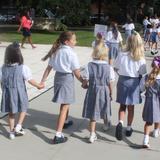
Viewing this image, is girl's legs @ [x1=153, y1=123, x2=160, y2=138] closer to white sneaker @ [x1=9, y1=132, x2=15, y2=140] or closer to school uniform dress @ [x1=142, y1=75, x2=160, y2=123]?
school uniform dress @ [x1=142, y1=75, x2=160, y2=123]

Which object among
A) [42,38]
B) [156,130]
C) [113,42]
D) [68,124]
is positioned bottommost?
[42,38]

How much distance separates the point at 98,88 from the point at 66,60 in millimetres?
583

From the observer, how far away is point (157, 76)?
20.8 ft

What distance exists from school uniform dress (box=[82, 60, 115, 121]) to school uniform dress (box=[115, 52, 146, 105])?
296 mm

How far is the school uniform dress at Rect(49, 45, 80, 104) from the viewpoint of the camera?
6398mm

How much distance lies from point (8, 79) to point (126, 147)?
1876 mm

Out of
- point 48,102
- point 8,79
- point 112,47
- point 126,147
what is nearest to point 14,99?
point 8,79

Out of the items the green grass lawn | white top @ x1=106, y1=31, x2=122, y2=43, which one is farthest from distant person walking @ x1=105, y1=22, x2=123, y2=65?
the green grass lawn

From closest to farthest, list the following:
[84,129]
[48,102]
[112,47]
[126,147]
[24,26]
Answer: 1. [126,147]
2. [84,129]
3. [48,102]
4. [112,47]
5. [24,26]

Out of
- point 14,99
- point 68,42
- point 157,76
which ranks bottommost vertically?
point 14,99

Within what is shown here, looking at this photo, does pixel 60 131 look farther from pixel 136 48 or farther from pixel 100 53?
pixel 136 48

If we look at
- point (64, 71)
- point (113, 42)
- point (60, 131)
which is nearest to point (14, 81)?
point (64, 71)

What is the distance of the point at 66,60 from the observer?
253 inches

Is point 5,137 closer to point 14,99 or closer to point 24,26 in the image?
point 14,99
